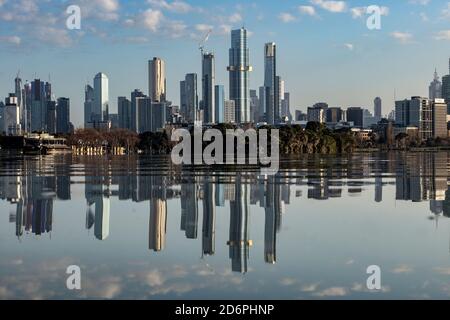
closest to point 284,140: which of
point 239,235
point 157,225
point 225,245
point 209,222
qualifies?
point 209,222

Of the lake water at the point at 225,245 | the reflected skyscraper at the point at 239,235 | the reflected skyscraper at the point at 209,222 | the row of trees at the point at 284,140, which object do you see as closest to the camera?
the lake water at the point at 225,245

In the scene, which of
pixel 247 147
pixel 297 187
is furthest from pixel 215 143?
pixel 297 187

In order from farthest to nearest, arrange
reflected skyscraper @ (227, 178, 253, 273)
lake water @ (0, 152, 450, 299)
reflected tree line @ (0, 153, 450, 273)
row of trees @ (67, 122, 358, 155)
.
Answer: row of trees @ (67, 122, 358, 155)
reflected tree line @ (0, 153, 450, 273)
reflected skyscraper @ (227, 178, 253, 273)
lake water @ (0, 152, 450, 299)

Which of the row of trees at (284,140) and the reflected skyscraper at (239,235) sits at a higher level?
the row of trees at (284,140)

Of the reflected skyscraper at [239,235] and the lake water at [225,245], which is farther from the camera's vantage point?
the reflected skyscraper at [239,235]

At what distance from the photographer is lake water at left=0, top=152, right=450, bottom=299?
8680 mm

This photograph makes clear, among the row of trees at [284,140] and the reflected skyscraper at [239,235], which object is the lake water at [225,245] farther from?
the row of trees at [284,140]

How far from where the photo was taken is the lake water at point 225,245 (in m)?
8.68

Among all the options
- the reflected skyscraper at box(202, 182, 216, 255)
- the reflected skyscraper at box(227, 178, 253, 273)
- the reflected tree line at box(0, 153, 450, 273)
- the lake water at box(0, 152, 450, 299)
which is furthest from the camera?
the reflected tree line at box(0, 153, 450, 273)

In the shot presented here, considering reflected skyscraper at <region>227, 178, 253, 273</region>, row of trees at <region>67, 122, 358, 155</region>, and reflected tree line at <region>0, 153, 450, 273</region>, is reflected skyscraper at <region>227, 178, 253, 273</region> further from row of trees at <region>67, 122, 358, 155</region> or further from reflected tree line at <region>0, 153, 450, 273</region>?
row of trees at <region>67, 122, 358, 155</region>

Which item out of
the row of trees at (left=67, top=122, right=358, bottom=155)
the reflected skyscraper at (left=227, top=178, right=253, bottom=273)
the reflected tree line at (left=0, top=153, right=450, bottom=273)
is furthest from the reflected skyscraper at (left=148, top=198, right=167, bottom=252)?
the row of trees at (left=67, top=122, right=358, bottom=155)

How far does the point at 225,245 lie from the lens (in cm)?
1222

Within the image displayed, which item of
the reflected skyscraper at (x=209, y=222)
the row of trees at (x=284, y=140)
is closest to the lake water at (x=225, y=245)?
the reflected skyscraper at (x=209, y=222)
